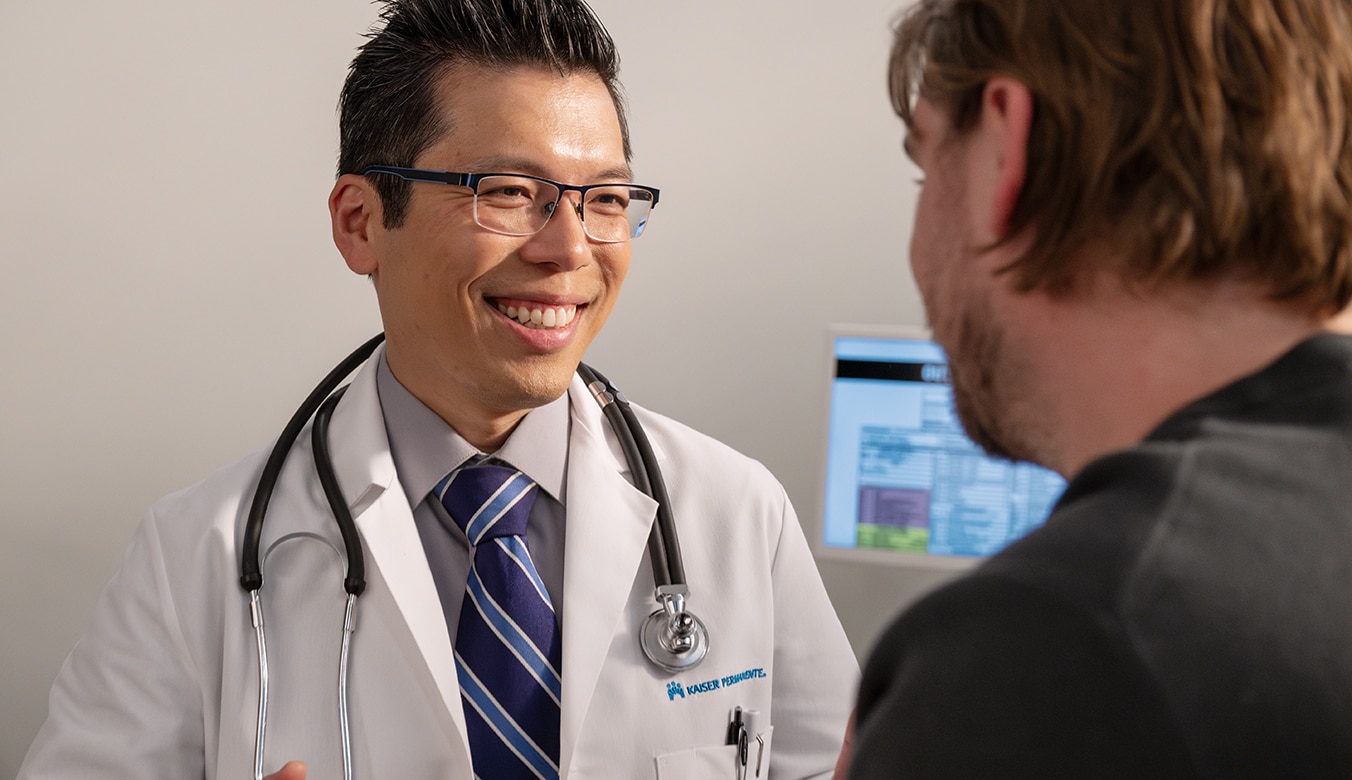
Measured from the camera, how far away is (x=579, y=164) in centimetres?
129

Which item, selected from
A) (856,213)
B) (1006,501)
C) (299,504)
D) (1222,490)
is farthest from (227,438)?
(1222,490)

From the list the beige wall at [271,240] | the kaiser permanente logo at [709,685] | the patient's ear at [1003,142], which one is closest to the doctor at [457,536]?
the kaiser permanente logo at [709,685]

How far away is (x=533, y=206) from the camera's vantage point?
1.29 meters

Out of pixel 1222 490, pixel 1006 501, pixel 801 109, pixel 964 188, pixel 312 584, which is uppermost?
pixel 801 109

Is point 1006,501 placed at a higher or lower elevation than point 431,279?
lower

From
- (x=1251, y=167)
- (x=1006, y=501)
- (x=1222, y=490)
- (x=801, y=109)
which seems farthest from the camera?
(x=801, y=109)

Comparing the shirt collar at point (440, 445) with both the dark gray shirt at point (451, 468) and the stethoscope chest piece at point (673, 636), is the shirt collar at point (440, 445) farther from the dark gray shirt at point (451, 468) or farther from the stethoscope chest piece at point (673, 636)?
the stethoscope chest piece at point (673, 636)

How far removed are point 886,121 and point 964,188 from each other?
1766 millimetres

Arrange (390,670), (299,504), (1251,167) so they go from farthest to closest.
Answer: (299,504), (390,670), (1251,167)

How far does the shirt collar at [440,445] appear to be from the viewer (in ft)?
4.29

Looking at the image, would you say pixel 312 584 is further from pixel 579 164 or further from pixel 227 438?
pixel 227 438

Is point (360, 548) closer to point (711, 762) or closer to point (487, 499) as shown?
point (487, 499)

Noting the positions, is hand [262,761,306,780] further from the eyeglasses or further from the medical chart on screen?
the medical chart on screen

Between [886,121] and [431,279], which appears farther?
[886,121]
